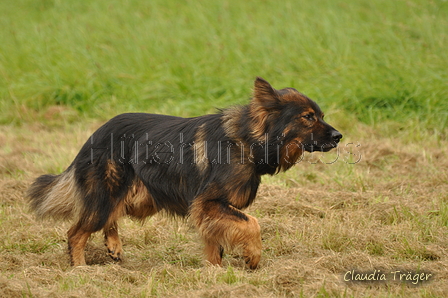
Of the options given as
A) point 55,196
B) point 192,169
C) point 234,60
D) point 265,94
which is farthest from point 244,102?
point 234,60

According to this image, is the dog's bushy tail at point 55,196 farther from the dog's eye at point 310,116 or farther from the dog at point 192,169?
the dog's eye at point 310,116

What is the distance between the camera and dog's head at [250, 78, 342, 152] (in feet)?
13.7

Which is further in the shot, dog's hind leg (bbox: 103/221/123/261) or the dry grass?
dog's hind leg (bbox: 103/221/123/261)

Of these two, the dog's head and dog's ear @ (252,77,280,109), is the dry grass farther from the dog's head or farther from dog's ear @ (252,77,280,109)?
dog's ear @ (252,77,280,109)

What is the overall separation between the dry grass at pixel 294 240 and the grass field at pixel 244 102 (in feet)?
0.05

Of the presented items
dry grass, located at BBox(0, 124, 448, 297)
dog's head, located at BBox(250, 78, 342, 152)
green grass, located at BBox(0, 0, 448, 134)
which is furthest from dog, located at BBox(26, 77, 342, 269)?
green grass, located at BBox(0, 0, 448, 134)

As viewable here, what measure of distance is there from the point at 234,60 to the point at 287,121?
20.7ft

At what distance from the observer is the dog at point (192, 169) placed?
412 centimetres

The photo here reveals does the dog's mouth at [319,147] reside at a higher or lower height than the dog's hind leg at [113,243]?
higher

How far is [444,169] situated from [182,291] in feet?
13.5

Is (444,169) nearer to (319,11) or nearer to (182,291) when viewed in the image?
(182,291)

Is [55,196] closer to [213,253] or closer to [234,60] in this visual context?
[213,253]

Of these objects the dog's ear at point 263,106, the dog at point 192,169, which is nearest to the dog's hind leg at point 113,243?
the dog at point 192,169

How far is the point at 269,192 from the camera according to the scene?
5883mm
